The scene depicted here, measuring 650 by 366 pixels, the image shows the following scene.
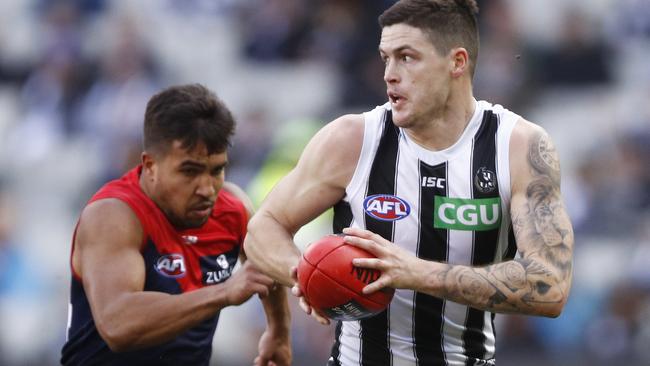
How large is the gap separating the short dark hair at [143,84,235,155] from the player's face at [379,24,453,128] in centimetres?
120

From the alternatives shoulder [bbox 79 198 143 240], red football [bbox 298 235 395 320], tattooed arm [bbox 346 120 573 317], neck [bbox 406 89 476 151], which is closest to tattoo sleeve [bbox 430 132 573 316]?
tattooed arm [bbox 346 120 573 317]

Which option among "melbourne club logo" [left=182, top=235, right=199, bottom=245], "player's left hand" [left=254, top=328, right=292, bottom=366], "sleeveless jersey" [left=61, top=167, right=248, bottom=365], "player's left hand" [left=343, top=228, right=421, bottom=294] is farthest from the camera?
"player's left hand" [left=254, top=328, right=292, bottom=366]

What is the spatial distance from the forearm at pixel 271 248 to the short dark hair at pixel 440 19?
1.09m

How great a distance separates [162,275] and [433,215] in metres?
1.55

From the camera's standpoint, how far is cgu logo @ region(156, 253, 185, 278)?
5.92 m

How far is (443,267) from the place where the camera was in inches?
188

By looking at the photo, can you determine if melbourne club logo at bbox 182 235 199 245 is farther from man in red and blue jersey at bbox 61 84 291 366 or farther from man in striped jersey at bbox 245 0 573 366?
man in striped jersey at bbox 245 0 573 366

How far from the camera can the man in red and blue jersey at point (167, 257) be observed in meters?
5.57

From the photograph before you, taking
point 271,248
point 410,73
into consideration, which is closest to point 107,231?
point 271,248

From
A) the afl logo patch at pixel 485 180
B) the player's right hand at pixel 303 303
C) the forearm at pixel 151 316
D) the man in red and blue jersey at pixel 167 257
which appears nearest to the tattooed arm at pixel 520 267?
the afl logo patch at pixel 485 180

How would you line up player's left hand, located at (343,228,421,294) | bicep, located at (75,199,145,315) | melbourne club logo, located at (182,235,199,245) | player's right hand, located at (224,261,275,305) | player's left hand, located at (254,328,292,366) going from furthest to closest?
1. player's left hand, located at (254,328,292,366)
2. melbourne club logo, located at (182,235,199,245)
3. bicep, located at (75,199,145,315)
4. player's right hand, located at (224,261,275,305)
5. player's left hand, located at (343,228,421,294)

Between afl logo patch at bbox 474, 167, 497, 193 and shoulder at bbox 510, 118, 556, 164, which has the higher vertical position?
shoulder at bbox 510, 118, 556, 164

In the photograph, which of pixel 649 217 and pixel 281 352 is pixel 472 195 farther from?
pixel 649 217

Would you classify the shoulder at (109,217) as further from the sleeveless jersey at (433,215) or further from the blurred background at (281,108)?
the blurred background at (281,108)
